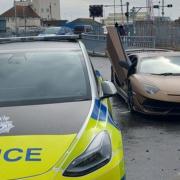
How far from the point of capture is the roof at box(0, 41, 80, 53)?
17.5 ft

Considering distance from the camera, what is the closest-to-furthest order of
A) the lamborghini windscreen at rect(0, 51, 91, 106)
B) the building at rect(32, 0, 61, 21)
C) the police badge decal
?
the police badge decal, the lamborghini windscreen at rect(0, 51, 91, 106), the building at rect(32, 0, 61, 21)

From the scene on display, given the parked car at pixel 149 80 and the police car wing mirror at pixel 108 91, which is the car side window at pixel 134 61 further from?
the police car wing mirror at pixel 108 91

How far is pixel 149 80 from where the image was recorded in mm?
8891

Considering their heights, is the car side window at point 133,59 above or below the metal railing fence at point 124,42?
above

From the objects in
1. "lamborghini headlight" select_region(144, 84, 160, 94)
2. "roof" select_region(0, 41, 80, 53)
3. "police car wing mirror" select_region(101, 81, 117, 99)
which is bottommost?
"lamborghini headlight" select_region(144, 84, 160, 94)

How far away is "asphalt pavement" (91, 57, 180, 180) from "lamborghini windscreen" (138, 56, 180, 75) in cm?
91

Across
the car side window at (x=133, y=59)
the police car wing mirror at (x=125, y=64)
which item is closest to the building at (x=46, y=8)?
the car side window at (x=133, y=59)

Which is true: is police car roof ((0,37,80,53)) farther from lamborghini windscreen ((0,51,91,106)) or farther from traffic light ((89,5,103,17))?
traffic light ((89,5,103,17))

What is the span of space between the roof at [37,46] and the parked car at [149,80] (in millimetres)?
3250

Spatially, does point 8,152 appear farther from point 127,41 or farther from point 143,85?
point 127,41

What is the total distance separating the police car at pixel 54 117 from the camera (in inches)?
139

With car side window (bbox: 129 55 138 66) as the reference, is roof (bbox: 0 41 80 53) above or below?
above

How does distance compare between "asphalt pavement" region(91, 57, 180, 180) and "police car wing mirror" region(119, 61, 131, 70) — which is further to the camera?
"police car wing mirror" region(119, 61, 131, 70)

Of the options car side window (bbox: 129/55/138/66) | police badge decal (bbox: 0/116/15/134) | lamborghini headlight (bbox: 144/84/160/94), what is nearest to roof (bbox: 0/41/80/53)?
police badge decal (bbox: 0/116/15/134)
